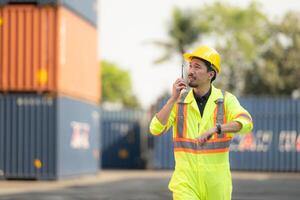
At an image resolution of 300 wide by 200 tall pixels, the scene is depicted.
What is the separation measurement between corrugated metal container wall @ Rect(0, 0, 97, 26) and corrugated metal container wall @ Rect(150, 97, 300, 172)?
297 inches

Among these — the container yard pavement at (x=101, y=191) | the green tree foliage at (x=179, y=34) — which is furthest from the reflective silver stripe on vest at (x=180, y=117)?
the green tree foliage at (x=179, y=34)

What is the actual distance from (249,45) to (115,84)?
56259mm

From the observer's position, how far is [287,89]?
6500 centimetres

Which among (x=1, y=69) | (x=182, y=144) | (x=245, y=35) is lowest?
(x=182, y=144)

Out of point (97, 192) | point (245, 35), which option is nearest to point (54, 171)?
point (97, 192)

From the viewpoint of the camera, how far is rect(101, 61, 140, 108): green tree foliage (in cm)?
11819

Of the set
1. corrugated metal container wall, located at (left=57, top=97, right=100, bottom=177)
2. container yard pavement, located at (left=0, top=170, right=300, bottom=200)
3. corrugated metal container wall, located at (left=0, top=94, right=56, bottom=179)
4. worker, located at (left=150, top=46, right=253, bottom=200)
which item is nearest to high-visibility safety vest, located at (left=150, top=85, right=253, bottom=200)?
worker, located at (left=150, top=46, right=253, bottom=200)

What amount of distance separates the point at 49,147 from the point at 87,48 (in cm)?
456

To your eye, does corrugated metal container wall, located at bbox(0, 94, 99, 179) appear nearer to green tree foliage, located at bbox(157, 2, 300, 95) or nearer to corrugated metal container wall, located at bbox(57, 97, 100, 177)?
corrugated metal container wall, located at bbox(57, 97, 100, 177)

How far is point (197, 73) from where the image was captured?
6.41 m

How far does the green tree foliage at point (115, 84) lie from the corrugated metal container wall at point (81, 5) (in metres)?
85.8

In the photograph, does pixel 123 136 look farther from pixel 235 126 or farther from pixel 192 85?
pixel 235 126

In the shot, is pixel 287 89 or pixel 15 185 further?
pixel 287 89

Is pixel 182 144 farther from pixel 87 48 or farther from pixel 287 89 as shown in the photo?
pixel 287 89
